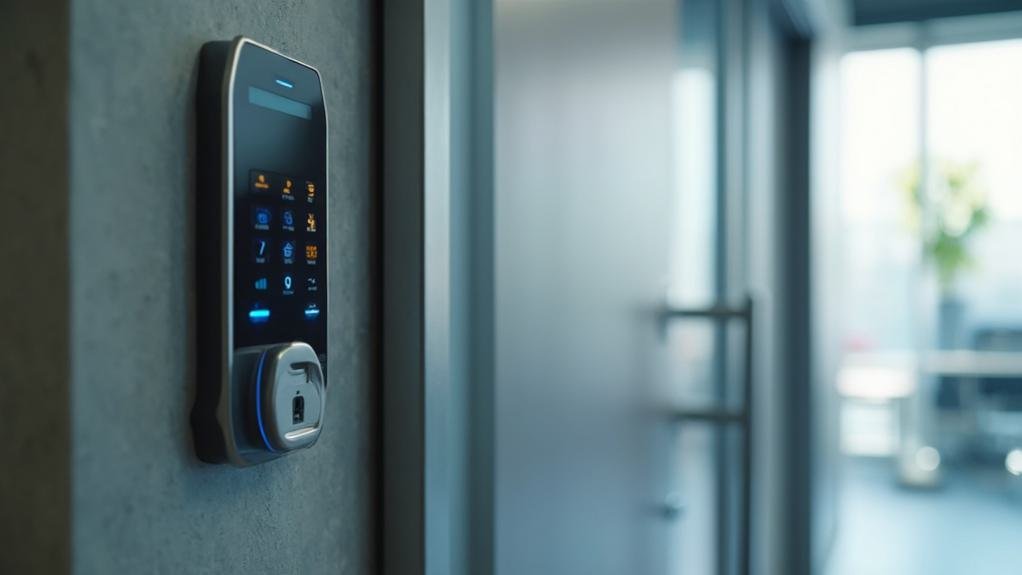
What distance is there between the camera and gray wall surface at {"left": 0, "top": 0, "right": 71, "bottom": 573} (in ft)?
0.82

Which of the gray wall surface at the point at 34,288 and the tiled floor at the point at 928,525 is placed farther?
the tiled floor at the point at 928,525

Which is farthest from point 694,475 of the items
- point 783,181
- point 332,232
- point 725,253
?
point 783,181

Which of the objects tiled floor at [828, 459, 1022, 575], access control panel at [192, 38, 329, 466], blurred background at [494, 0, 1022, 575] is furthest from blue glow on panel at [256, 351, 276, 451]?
tiled floor at [828, 459, 1022, 575]

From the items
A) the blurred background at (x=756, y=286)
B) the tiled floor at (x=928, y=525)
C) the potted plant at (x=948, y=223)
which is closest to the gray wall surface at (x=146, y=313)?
the blurred background at (x=756, y=286)

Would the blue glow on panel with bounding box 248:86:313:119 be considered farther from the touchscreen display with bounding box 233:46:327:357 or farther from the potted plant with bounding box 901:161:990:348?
the potted plant with bounding box 901:161:990:348

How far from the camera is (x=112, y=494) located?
26 cm

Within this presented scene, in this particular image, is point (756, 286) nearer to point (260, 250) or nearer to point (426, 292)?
point (426, 292)

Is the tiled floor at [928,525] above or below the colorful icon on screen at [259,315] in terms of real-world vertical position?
below

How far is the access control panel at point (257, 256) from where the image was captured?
296 mm

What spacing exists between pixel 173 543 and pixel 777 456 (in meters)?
1.82

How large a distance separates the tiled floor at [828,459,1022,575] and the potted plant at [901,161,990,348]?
73cm

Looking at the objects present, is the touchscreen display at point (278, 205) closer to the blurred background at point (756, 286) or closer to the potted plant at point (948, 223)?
the blurred background at point (756, 286)

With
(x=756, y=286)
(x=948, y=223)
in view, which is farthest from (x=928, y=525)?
(x=756, y=286)

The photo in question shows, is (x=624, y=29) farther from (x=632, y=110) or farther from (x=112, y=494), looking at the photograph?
(x=112, y=494)
